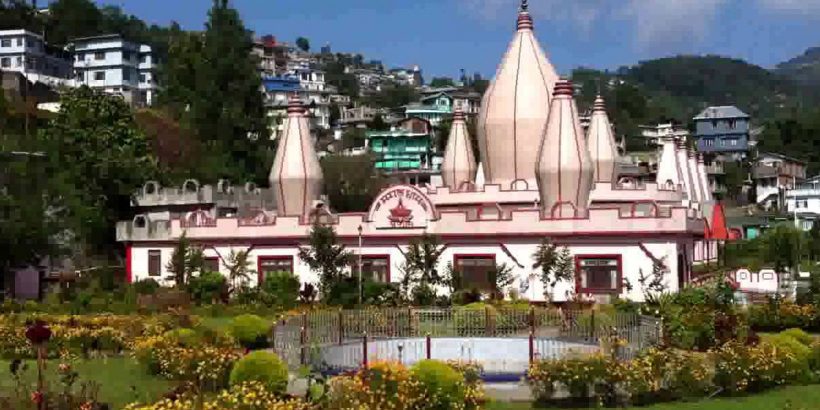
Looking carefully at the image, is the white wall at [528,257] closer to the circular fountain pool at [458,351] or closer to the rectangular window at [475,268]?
the rectangular window at [475,268]

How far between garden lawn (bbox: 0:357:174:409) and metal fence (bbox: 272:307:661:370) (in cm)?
295

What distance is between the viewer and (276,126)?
79.8 m

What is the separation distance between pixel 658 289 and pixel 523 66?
1227cm

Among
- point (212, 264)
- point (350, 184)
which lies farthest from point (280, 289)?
point (350, 184)

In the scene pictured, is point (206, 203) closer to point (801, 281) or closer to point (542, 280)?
point (542, 280)

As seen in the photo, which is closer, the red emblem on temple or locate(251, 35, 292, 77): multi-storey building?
the red emblem on temple

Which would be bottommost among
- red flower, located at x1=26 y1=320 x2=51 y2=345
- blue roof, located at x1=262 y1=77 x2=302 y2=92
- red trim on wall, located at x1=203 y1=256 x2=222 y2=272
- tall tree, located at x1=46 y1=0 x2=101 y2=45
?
red flower, located at x1=26 y1=320 x2=51 y2=345

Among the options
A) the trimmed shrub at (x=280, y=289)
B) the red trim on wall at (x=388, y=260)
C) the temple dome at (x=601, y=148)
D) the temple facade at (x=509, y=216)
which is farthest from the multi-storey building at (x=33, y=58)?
the temple dome at (x=601, y=148)

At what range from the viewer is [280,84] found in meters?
149

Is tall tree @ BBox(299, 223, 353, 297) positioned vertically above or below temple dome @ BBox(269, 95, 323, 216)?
below

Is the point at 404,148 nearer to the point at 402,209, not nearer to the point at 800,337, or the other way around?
the point at 402,209

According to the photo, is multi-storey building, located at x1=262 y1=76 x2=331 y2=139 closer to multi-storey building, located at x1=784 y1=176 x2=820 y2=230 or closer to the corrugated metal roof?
the corrugated metal roof

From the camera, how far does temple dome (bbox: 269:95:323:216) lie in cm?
4141

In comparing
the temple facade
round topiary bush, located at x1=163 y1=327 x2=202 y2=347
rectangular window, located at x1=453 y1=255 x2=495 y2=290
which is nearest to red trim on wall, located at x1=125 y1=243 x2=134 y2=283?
the temple facade
